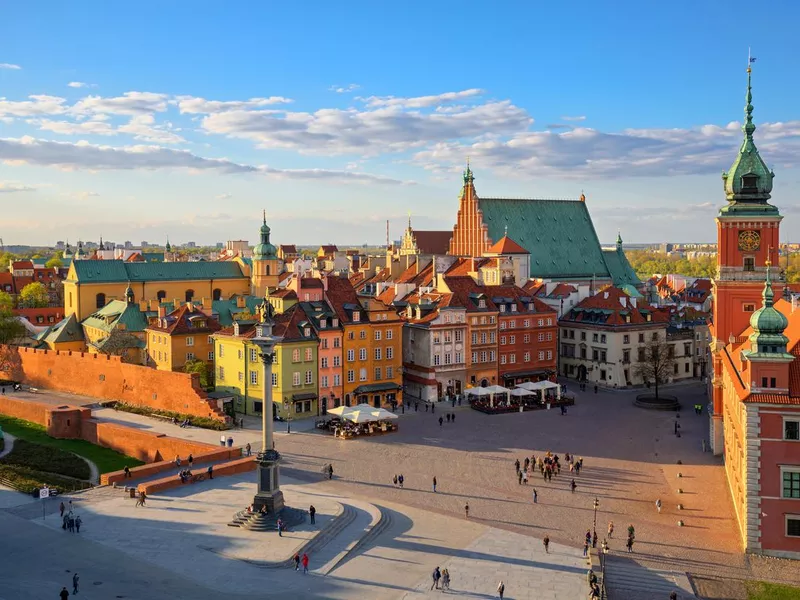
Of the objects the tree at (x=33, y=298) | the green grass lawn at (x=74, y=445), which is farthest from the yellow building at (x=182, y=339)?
the tree at (x=33, y=298)

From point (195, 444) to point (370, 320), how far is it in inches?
839

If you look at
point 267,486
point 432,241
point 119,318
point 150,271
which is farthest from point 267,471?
point 432,241

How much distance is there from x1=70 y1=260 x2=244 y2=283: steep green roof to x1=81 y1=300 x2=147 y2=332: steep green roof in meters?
7.53

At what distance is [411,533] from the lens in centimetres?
3762

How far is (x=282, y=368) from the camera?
62281 mm

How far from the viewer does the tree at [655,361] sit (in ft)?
245

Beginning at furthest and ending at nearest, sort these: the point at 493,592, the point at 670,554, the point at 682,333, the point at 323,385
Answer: the point at 682,333
the point at 323,385
the point at 670,554
the point at 493,592

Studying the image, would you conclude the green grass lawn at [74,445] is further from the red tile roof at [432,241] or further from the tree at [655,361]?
the red tile roof at [432,241]

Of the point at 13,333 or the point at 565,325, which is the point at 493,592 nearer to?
the point at 565,325

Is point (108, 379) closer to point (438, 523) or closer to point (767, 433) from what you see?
point (438, 523)

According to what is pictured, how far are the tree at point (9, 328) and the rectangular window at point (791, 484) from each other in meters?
74.7

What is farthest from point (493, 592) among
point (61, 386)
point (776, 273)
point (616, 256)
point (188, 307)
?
point (616, 256)

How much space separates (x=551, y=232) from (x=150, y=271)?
49.6 metres

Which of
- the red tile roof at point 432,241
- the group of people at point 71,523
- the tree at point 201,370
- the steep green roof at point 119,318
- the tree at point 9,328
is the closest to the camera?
the group of people at point 71,523
